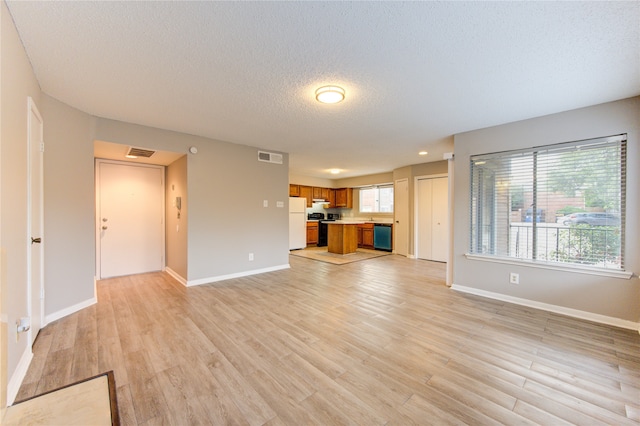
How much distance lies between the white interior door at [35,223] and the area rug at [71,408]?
39.2 inches

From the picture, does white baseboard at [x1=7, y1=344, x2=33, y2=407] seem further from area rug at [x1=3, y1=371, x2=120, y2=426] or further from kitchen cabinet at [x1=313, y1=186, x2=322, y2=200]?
kitchen cabinet at [x1=313, y1=186, x2=322, y2=200]

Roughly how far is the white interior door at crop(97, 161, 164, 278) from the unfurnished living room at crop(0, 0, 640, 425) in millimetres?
33

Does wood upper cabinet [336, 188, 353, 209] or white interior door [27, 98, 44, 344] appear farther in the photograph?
wood upper cabinet [336, 188, 353, 209]

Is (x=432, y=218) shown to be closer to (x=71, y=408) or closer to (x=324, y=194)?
(x=324, y=194)

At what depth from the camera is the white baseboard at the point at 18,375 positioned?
1577mm

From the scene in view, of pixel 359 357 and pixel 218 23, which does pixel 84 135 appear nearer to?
pixel 218 23

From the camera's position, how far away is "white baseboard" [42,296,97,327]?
2.69 meters

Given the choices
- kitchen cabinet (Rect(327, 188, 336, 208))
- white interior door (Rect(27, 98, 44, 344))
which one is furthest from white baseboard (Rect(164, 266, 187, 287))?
kitchen cabinet (Rect(327, 188, 336, 208))

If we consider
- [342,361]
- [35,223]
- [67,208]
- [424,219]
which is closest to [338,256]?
[424,219]

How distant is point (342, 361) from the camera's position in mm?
2031

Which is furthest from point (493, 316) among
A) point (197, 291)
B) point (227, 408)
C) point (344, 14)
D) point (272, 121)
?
point (197, 291)

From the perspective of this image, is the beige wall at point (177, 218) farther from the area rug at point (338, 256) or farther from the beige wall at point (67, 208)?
the area rug at point (338, 256)

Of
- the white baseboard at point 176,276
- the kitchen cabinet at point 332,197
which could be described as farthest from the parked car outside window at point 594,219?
the kitchen cabinet at point 332,197

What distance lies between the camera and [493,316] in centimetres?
291
